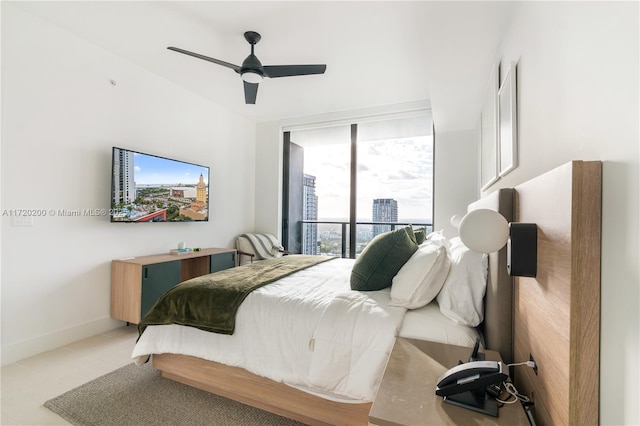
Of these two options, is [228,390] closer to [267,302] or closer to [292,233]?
[267,302]

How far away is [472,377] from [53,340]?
3303mm

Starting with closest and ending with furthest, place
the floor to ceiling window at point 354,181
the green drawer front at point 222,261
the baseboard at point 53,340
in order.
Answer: the baseboard at point 53,340, the green drawer front at point 222,261, the floor to ceiling window at point 354,181

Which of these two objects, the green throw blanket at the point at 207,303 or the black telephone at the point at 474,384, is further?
the green throw blanket at the point at 207,303

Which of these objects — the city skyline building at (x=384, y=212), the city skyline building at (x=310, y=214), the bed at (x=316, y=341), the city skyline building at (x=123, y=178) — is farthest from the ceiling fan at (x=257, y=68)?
the city skyline building at (x=310, y=214)

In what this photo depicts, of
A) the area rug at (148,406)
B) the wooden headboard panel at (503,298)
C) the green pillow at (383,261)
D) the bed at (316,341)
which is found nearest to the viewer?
the wooden headboard panel at (503,298)

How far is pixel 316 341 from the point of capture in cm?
141

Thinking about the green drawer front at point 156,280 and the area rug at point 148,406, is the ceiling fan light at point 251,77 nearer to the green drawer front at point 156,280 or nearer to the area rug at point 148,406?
the green drawer front at point 156,280

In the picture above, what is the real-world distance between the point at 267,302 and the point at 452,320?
0.97 meters

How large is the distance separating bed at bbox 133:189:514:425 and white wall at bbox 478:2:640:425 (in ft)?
1.43

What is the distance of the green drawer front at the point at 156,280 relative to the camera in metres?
2.78

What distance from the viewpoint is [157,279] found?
9.55ft

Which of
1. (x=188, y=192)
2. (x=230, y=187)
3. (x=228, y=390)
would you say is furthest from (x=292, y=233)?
(x=228, y=390)

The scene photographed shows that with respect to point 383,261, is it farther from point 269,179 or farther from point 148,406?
point 269,179

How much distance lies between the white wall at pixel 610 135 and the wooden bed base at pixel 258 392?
1.09 meters
